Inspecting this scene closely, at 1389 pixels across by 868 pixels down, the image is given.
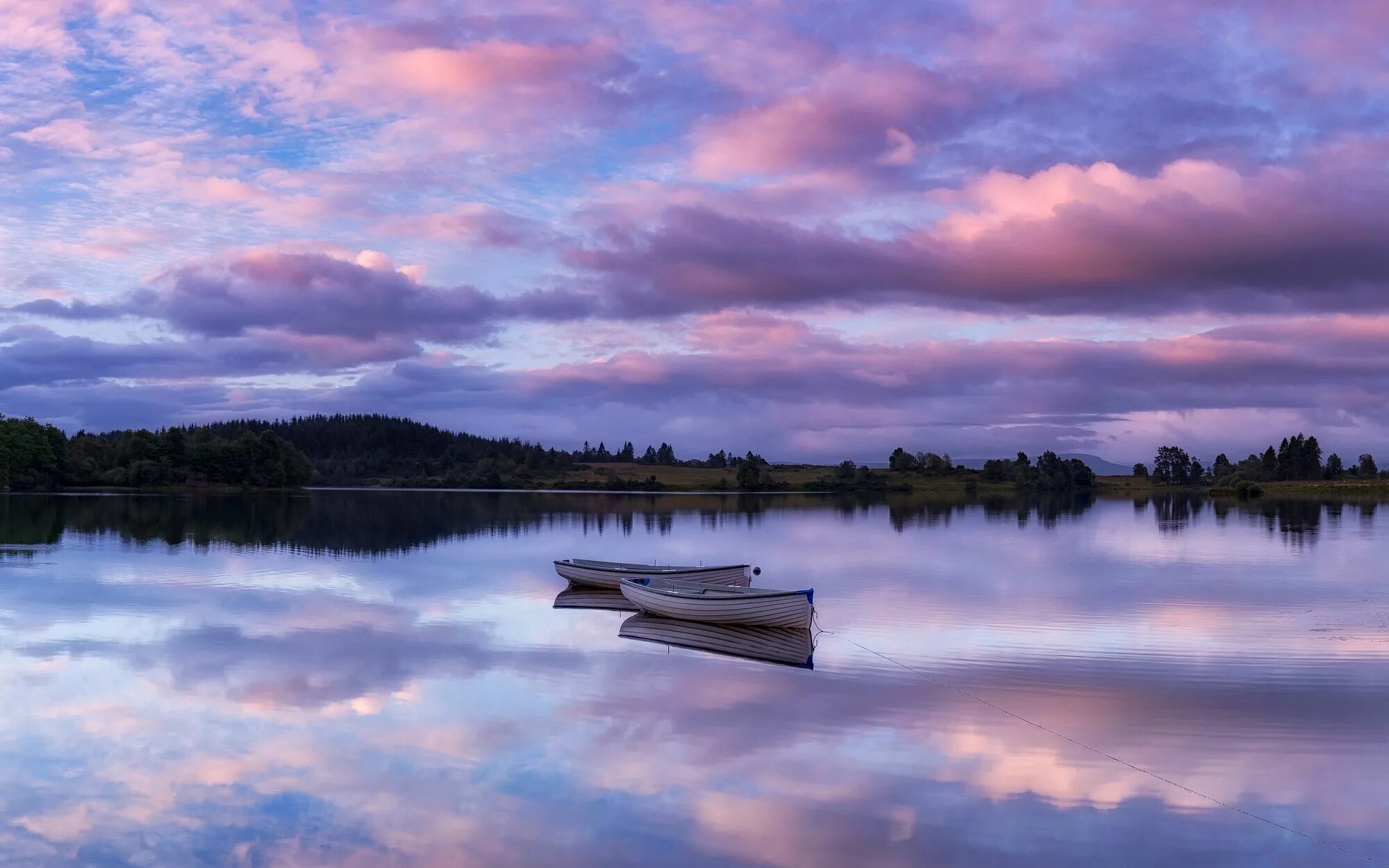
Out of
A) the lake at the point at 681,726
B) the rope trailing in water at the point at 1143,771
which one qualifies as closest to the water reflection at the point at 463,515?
the lake at the point at 681,726

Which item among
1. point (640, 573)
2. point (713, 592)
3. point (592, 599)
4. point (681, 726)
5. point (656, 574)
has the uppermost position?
point (713, 592)

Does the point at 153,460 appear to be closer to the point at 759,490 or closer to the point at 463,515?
the point at 463,515

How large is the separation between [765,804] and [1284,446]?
213 m

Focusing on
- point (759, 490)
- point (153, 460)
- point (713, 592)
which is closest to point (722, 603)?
point (713, 592)

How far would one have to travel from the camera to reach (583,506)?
122 m

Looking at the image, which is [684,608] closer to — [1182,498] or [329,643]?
[329,643]

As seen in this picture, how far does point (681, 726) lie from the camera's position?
718 inches

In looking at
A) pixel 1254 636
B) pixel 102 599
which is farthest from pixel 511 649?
pixel 1254 636

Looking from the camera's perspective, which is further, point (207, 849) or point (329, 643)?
point (329, 643)

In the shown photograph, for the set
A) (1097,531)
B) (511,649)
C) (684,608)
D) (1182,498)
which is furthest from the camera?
(1182,498)

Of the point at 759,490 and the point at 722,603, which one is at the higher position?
the point at 722,603

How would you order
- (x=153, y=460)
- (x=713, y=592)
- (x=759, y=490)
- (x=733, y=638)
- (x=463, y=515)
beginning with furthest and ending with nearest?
(x=759, y=490), (x=153, y=460), (x=463, y=515), (x=713, y=592), (x=733, y=638)

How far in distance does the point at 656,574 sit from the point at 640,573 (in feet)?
4.77

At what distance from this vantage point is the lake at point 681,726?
12.8 meters
